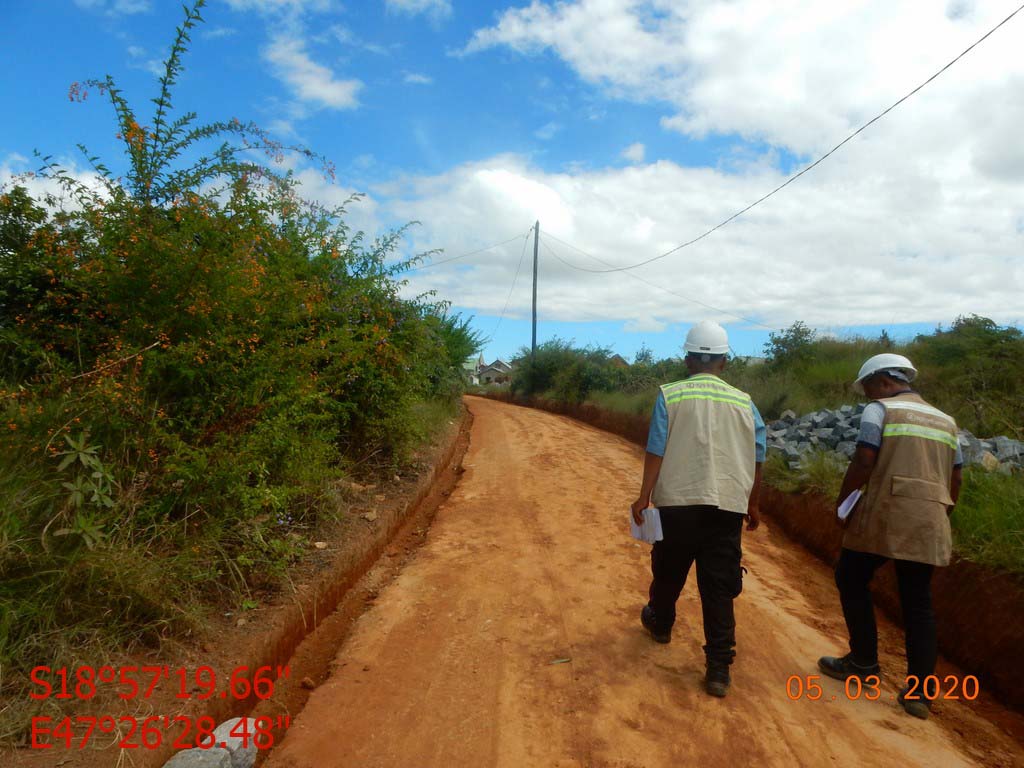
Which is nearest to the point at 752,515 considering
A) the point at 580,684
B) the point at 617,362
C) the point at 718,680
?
the point at 718,680

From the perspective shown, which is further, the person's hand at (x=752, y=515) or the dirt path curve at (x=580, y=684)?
the person's hand at (x=752, y=515)

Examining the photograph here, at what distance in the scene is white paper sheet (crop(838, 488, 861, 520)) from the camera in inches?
132

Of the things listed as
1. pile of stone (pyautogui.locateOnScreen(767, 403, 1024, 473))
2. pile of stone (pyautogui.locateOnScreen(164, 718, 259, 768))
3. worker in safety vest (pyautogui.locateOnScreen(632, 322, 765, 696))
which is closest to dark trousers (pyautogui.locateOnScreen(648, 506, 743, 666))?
worker in safety vest (pyautogui.locateOnScreen(632, 322, 765, 696))

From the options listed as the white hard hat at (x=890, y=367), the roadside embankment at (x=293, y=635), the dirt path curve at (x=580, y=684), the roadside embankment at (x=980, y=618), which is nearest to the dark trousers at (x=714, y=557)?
the dirt path curve at (x=580, y=684)

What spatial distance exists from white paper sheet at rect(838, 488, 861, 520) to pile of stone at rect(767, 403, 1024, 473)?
9.37 feet

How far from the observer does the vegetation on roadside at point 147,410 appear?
2.82 meters

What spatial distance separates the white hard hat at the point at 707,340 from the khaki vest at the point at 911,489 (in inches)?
36.4

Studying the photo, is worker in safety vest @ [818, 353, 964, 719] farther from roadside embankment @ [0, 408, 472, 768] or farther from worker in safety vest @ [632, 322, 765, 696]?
roadside embankment @ [0, 408, 472, 768]

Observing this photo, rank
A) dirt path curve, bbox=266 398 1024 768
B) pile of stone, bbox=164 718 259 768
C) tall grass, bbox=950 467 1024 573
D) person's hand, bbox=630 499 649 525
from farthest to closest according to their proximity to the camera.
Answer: tall grass, bbox=950 467 1024 573 → person's hand, bbox=630 499 649 525 → dirt path curve, bbox=266 398 1024 768 → pile of stone, bbox=164 718 259 768

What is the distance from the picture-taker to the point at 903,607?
3.27 m

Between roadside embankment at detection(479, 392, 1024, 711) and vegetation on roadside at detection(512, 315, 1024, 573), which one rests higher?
vegetation on roadside at detection(512, 315, 1024, 573)

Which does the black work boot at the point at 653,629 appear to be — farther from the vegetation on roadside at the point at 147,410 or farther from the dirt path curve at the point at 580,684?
the vegetation on roadside at the point at 147,410

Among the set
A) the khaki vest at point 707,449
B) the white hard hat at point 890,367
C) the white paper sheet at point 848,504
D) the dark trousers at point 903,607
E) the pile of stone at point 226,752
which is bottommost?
the pile of stone at point 226,752

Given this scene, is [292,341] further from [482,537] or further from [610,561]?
[610,561]
